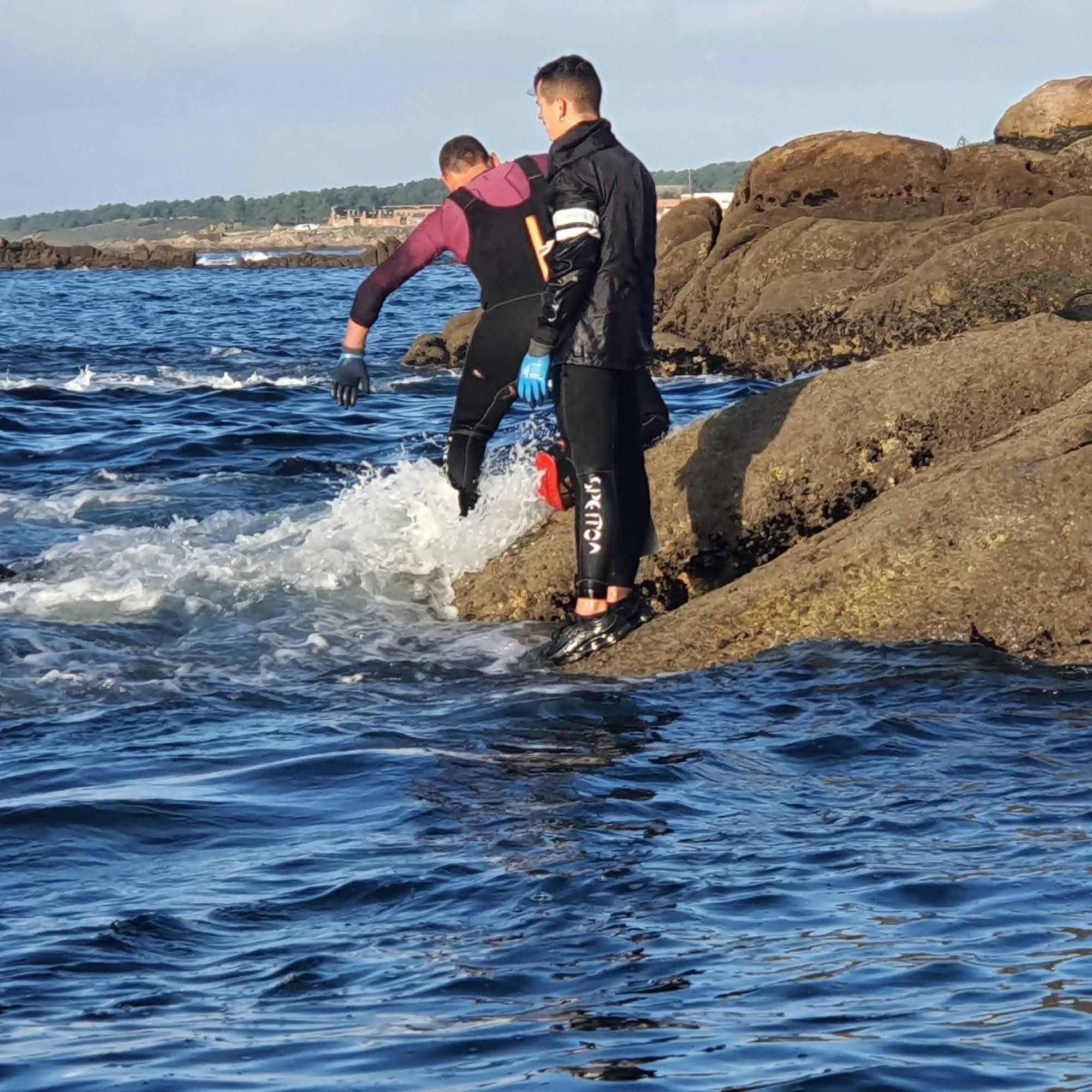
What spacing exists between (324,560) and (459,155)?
7.39ft

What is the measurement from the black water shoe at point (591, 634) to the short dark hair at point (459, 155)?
2.28 metres

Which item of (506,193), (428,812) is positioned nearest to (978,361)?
(506,193)

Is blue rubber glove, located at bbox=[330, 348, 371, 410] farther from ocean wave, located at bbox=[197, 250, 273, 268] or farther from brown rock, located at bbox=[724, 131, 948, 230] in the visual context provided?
ocean wave, located at bbox=[197, 250, 273, 268]

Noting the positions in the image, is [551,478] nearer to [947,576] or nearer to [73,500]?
[947,576]

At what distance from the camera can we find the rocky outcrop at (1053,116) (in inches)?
1265

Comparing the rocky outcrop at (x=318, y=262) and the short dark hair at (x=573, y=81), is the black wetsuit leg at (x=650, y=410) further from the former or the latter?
the rocky outcrop at (x=318, y=262)

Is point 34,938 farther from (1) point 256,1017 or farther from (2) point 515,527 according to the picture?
(2) point 515,527

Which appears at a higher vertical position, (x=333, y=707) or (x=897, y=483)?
(x=897, y=483)

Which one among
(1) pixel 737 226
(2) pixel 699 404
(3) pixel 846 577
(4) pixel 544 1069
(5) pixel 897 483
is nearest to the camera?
(4) pixel 544 1069

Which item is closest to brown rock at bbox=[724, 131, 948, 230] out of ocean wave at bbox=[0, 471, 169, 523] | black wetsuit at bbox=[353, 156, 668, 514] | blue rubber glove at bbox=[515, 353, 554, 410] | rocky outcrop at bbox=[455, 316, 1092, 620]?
ocean wave at bbox=[0, 471, 169, 523]

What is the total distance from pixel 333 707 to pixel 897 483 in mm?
2781

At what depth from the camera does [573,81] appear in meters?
6.43

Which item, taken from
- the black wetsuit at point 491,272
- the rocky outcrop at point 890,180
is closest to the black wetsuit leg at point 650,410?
the black wetsuit at point 491,272

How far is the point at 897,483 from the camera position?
753 centimetres
